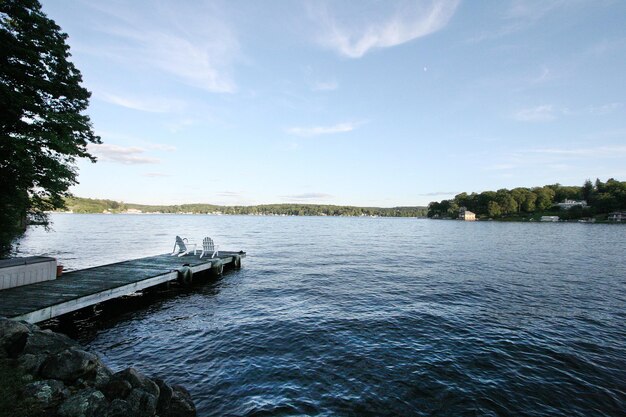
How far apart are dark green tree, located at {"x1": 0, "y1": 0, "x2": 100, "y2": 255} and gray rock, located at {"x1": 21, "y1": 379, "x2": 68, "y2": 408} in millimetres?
14307

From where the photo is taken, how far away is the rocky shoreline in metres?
5.68

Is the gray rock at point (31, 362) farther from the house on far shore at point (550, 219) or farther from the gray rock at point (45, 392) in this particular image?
the house on far shore at point (550, 219)

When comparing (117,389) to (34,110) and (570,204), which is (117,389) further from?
(570,204)

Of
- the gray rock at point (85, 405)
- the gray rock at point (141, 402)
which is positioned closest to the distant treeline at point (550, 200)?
the gray rock at point (141, 402)

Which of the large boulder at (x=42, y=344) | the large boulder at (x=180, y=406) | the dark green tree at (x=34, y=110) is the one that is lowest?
the large boulder at (x=180, y=406)

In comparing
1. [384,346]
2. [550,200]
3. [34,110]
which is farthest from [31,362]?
[550,200]

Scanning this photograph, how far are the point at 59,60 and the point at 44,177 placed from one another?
736 centimetres

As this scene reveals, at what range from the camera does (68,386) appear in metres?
6.48

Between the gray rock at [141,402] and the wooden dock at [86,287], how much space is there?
663 centimetres

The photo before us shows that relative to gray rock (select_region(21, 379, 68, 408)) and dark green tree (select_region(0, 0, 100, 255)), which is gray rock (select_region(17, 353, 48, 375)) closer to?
gray rock (select_region(21, 379, 68, 408))

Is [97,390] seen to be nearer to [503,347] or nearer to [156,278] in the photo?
[156,278]

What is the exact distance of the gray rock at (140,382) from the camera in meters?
6.69

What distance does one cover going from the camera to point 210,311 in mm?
15703

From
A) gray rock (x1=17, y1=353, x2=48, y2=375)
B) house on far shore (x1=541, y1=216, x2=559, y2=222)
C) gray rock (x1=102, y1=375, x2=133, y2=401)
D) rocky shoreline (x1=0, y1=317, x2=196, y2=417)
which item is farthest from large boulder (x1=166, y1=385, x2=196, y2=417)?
house on far shore (x1=541, y1=216, x2=559, y2=222)
